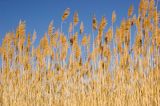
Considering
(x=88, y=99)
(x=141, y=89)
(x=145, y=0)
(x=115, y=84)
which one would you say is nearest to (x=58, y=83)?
(x=88, y=99)

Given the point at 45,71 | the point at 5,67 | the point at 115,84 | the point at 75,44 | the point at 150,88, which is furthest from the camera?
the point at 5,67

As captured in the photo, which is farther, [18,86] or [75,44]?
[18,86]

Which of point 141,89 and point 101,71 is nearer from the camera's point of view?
point 141,89

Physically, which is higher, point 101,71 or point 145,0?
point 145,0

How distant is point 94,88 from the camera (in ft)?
12.5

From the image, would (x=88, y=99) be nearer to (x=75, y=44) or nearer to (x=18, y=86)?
(x=75, y=44)

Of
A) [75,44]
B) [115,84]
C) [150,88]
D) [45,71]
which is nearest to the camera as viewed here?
[150,88]

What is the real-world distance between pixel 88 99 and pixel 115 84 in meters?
0.35

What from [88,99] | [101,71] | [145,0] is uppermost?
[145,0]

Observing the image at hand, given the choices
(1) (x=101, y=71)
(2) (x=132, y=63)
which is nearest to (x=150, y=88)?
(2) (x=132, y=63)

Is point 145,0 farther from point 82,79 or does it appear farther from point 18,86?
point 18,86

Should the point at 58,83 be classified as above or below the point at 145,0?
below

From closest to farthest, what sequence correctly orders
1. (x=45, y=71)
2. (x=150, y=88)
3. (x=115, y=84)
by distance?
(x=150, y=88) < (x=115, y=84) < (x=45, y=71)

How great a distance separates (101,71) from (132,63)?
0.38 metres
